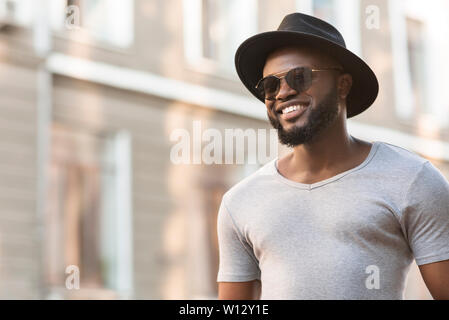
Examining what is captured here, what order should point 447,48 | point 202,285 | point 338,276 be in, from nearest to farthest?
point 338,276, point 202,285, point 447,48

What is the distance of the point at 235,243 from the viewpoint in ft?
10.0

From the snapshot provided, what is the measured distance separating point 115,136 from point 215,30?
7.14ft

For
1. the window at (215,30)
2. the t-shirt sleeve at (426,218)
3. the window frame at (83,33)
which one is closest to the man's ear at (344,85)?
the t-shirt sleeve at (426,218)

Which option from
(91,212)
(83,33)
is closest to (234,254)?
(91,212)

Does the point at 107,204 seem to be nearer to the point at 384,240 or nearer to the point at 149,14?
the point at 149,14

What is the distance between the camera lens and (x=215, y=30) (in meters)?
13.2

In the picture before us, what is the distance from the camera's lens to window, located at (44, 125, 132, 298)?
1139 cm

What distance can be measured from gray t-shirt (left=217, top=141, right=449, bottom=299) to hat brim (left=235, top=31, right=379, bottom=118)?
26 cm

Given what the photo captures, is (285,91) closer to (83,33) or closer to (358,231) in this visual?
(358,231)

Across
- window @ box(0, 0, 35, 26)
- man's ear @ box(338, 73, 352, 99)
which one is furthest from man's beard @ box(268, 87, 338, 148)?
window @ box(0, 0, 35, 26)

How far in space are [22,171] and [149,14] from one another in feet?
8.77
